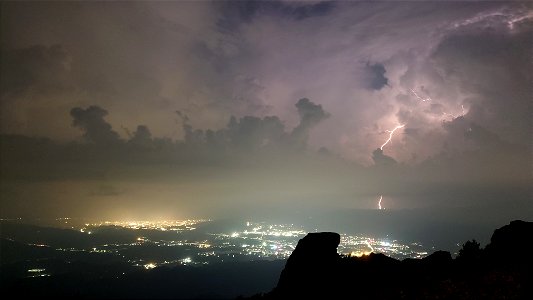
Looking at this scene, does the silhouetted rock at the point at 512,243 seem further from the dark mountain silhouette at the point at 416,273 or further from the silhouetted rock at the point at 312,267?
the silhouetted rock at the point at 312,267

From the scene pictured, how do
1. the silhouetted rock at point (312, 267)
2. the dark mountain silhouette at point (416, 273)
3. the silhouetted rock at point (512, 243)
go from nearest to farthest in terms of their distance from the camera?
the dark mountain silhouette at point (416, 273)
the silhouetted rock at point (512, 243)
the silhouetted rock at point (312, 267)

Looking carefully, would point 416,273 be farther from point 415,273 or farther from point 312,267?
point 312,267

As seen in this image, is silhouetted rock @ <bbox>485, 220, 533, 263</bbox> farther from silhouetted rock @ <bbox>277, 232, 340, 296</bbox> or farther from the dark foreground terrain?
silhouetted rock @ <bbox>277, 232, 340, 296</bbox>

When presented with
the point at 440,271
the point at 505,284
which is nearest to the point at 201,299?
the point at 440,271

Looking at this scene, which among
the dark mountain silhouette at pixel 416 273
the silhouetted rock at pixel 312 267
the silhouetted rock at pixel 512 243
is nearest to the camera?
the dark mountain silhouette at pixel 416 273

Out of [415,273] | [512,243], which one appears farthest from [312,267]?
[512,243]

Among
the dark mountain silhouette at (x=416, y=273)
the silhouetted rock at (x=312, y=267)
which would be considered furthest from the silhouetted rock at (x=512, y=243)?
the silhouetted rock at (x=312, y=267)

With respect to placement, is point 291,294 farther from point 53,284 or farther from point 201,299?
point 53,284

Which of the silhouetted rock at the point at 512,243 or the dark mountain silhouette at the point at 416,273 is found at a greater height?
the silhouetted rock at the point at 512,243

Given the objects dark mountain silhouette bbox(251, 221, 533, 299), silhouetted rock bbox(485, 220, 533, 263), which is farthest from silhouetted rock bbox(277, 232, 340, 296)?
silhouetted rock bbox(485, 220, 533, 263)

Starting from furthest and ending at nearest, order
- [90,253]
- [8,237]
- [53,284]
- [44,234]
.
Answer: [44,234], [8,237], [90,253], [53,284]
